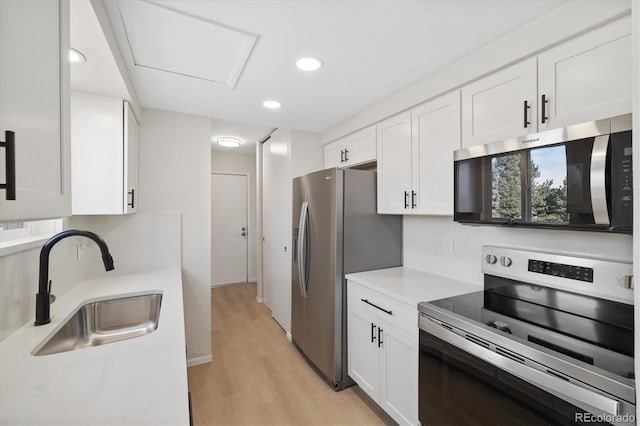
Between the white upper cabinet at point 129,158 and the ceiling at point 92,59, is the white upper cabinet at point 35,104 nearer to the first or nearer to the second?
the ceiling at point 92,59

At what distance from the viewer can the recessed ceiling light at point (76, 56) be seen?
128 centimetres

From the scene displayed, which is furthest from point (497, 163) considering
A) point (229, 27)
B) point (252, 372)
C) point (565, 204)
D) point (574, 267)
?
point (252, 372)

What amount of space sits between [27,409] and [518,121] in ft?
6.88

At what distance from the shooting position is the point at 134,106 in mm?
2012

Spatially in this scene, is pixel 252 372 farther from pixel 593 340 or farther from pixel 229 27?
pixel 229 27

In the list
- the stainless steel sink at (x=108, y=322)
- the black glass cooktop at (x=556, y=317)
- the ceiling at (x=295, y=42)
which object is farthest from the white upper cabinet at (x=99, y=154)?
the black glass cooktop at (x=556, y=317)

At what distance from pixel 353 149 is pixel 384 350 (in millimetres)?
1701

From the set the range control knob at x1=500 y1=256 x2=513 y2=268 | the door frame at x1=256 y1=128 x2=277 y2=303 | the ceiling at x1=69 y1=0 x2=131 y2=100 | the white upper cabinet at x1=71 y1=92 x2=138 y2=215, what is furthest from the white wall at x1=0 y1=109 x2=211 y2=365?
the range control knob at x1=500 y1=256 x2=513 y2=268

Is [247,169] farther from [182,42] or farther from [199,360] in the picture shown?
[182,42]

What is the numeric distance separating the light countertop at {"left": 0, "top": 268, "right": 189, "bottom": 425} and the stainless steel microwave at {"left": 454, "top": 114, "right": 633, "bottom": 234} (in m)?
1.52

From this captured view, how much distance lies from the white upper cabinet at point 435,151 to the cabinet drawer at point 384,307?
2.07 feet

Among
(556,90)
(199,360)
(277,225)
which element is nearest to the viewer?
(556,90)

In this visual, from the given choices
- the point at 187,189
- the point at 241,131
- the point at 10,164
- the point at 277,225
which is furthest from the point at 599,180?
the point at 241,131

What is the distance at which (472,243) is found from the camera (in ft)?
6.40
